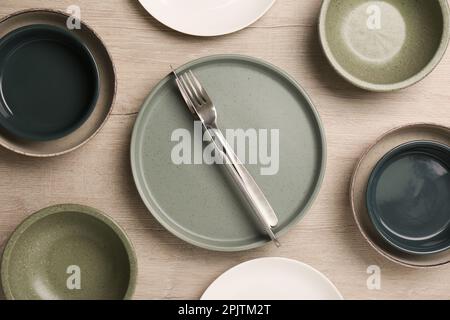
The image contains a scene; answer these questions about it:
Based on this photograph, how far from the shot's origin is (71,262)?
1.07 metres

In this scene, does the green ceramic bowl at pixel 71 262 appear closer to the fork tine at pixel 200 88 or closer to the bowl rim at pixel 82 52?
the bowl rim at pixel 82 52

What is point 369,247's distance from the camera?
1.09 metres

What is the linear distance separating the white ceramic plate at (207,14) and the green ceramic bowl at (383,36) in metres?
0.13

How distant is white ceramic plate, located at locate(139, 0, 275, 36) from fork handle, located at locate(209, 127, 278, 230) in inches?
7.5

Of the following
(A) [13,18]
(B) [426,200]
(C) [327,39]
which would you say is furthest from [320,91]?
(A) [13,18]

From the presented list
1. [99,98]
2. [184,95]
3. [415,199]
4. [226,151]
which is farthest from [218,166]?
[415,199]

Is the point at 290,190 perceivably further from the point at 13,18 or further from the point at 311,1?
the point at 13,18

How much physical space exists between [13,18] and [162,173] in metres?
0.36

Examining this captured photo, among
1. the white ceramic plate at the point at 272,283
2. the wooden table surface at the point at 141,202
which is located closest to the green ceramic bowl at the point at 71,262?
the wooden table surface at the point at 141,202

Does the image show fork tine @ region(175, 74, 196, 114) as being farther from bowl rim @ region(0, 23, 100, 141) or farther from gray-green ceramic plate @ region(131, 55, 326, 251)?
bowl rim @ region(0, 23, 100, 141)

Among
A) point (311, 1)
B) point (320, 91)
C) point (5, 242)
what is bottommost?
point (5, 242)

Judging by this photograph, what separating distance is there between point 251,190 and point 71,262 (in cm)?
34

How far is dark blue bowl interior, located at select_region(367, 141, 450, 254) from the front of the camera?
108 cm
